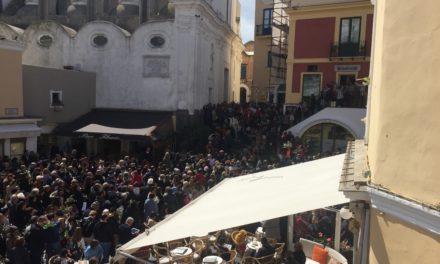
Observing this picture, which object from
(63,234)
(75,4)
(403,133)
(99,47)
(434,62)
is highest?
(75,4)

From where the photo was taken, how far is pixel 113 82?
78.4 feet

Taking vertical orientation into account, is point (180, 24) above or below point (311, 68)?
above

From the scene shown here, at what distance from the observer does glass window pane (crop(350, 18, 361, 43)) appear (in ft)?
68.3

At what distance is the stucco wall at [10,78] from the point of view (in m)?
18.9

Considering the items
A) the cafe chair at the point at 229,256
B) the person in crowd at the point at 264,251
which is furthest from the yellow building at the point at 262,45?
the person in crowd at the point at 264,251

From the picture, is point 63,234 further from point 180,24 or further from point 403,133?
point 180,24

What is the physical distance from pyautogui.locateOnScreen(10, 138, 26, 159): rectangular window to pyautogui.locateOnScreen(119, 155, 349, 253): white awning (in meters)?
13.6

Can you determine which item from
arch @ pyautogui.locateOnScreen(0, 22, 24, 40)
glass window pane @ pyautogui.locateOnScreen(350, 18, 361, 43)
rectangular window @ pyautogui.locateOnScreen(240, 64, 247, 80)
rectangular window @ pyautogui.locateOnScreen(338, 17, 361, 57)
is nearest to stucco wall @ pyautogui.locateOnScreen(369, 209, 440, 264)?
rectangular window @ pyautogui.locateOnScreen(338, 17, 361, 57)

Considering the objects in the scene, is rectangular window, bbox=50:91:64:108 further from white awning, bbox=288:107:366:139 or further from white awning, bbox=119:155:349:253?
white awning, bbox=119:155:349:253

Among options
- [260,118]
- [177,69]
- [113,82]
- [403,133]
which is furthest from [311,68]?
[403,133]

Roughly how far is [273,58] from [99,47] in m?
14.0

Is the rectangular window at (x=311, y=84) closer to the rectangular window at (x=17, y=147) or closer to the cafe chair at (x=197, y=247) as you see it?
the rectangular window at (x=17, y=147)

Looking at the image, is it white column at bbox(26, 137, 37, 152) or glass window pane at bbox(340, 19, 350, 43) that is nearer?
white column at bbox(26, 137, 37, 152)

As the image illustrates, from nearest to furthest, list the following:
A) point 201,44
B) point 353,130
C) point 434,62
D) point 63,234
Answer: point 434,62, point 63,234, point 353,130, point 201,44
